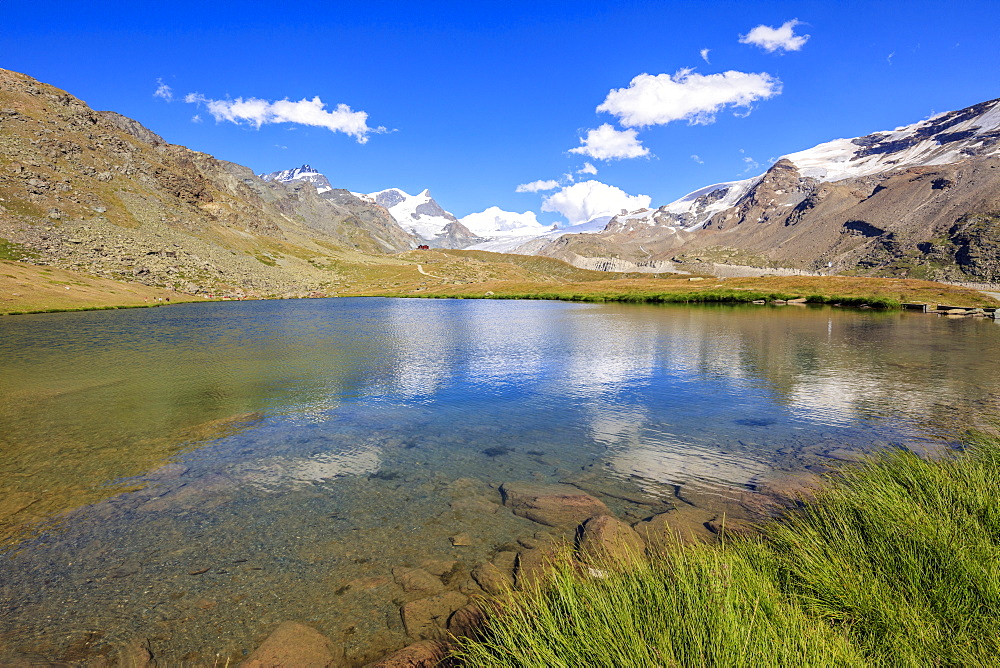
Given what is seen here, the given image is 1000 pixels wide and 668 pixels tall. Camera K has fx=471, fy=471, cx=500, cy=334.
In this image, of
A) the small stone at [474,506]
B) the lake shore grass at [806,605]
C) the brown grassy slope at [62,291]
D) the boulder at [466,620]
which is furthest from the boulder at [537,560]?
the brown grassy slope at [62,291]

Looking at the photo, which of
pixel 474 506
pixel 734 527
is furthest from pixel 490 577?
pixel 734 527

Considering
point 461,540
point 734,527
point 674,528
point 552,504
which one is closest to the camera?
point 734,527

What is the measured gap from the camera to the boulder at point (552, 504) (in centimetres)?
1129

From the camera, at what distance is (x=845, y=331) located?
47.7 metres

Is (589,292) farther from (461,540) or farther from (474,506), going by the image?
(461,540)

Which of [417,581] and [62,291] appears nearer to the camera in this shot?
[417,581]

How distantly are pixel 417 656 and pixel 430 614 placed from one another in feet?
3.91

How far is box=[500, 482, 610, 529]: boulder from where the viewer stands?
11291mm

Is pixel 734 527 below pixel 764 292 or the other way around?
below

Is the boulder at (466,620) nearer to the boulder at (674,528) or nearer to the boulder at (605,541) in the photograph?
the boulder at (605,541)

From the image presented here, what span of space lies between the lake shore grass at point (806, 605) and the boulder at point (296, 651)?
8.73 ft

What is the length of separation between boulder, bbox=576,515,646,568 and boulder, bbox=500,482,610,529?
2.29ft

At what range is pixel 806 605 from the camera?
5875 mm

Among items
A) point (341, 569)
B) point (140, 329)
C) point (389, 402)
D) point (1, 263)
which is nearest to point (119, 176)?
point (1, 263)
